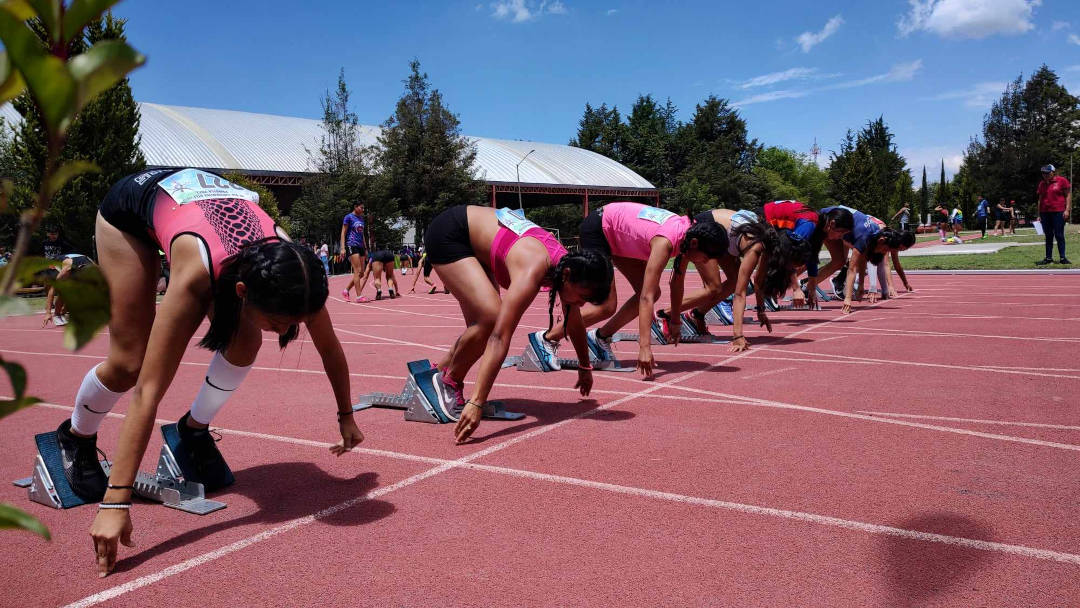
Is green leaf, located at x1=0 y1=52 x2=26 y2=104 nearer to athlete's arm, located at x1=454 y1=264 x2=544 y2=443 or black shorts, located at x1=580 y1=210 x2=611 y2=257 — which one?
athlete's arm, located at x1=454 y1=264 x2=544 y2=443

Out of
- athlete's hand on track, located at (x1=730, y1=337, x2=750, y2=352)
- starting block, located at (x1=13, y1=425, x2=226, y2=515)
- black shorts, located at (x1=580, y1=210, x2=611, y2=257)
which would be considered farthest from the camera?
athlete's hand on track, located at (x1=730, y1=337, x2=750, y2=352)

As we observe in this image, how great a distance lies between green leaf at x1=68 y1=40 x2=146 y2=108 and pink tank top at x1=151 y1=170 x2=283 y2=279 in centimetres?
225

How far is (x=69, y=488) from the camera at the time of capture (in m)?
3.46

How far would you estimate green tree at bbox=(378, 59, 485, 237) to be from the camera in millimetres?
39594

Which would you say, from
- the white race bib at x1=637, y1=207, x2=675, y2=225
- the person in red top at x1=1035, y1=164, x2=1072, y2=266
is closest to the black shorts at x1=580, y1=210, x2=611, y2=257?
the white race bib at x1=637, y1=207, x2=675, y2=225

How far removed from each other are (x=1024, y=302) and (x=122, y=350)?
37.9 feet

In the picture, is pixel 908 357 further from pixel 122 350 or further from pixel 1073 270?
pixel 1073 270

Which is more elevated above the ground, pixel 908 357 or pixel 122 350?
pixel 122 350

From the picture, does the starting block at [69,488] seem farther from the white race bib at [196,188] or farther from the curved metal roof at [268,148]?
the curved metal roof at [268,148]

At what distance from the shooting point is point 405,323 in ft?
37.5

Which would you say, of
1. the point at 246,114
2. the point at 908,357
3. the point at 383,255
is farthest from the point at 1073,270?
the point at 246,114

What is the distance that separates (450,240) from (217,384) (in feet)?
6.41

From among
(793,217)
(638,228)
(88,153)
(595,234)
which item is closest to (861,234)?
(793,217)

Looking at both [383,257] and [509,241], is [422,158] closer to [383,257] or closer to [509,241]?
[383,257]
